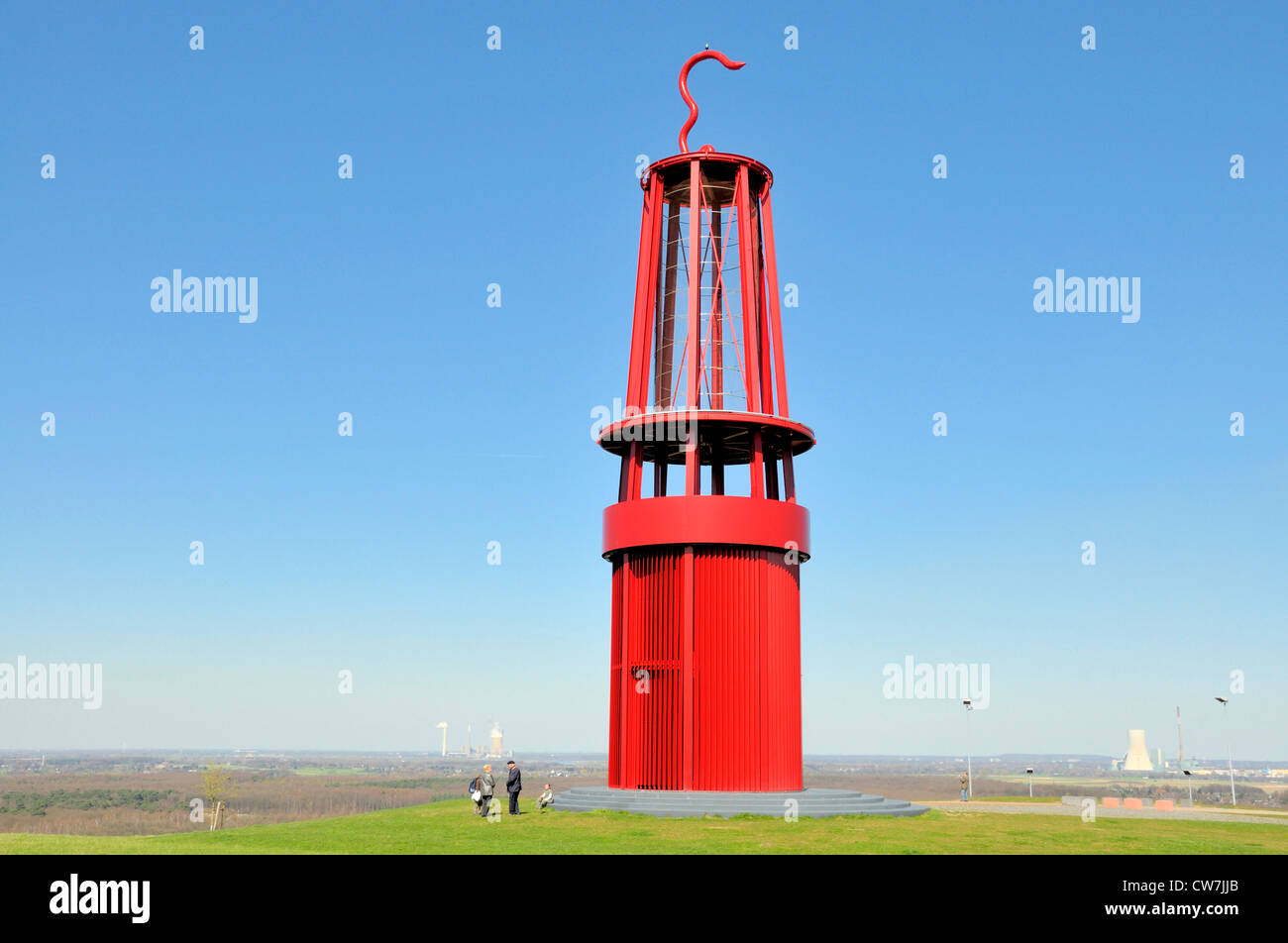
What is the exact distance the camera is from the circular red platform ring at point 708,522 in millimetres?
34969

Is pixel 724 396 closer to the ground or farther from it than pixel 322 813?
farther from it

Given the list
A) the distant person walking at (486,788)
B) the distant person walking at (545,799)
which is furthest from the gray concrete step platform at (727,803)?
the distant person walking at (486,788)

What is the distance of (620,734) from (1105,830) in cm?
1478

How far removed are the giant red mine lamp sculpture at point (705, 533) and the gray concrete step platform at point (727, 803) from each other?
1941 mm

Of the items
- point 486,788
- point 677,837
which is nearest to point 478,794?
point 486,788

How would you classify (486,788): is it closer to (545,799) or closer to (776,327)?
(545,799)

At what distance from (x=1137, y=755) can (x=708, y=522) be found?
465ft

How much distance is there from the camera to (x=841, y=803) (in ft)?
103

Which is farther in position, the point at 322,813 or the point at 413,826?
the point at 322,813

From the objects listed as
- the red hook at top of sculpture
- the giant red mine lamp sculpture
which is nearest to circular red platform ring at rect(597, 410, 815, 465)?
the giant red mine lamp sculpture

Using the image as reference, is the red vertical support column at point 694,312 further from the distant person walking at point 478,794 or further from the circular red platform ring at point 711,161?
the distant person walking at point 478,794
